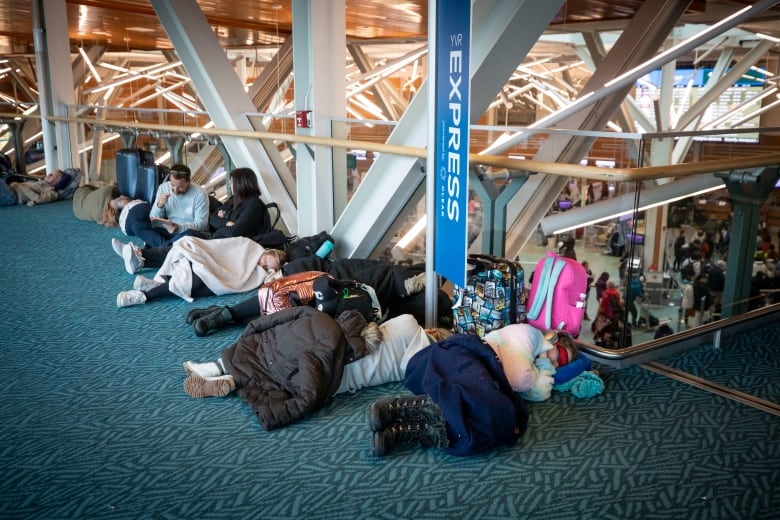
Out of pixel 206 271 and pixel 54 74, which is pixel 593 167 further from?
pixel 54 74

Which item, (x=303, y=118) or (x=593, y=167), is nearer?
(x=593, y=167)

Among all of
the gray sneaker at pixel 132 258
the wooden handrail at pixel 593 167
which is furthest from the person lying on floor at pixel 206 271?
the wooden handrail at pixel 593 167

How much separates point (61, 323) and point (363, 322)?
9.73 ft

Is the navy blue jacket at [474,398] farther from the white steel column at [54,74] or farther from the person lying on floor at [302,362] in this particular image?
the white steel column at [54,74]

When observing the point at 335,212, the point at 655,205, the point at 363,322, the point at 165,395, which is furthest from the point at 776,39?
the point at 165,395

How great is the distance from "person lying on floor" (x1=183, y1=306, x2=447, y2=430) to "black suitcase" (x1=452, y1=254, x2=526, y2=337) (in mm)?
396

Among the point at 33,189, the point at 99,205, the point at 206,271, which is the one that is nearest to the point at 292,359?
the point at 206,271

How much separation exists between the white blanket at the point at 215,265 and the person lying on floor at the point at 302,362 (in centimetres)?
188

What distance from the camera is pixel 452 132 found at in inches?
196

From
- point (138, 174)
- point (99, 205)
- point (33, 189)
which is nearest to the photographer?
point (138, 174)

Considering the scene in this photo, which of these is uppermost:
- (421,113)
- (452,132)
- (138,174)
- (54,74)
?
(54,74)

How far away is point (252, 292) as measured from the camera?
708 centimetres

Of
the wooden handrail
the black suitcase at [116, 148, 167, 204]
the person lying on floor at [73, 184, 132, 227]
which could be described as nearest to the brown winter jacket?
the wooden handrail

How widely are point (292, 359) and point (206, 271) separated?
2533 mm
